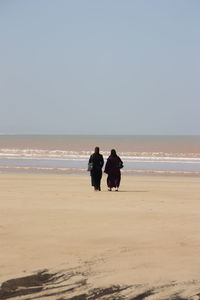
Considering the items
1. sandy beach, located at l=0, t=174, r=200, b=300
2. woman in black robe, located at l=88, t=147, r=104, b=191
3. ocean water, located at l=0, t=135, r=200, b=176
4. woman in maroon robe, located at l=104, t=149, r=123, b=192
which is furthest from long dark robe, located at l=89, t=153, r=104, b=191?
ocean water, located at l=0, t=135, r=200, b=176

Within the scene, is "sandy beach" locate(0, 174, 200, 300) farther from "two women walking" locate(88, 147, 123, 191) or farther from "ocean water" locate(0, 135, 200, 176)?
"ocean water" locate(0, 135, 200, 176)

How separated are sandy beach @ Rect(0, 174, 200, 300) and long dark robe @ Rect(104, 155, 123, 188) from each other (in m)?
3.17

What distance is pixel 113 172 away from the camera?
17703mm

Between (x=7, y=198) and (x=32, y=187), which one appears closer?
(x=7, y=198)

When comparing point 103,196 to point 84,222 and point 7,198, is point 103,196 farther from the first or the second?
point 84,222

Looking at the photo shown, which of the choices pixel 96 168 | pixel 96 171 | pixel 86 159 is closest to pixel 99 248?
pixel 96 171

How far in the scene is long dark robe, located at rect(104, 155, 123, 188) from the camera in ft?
57.3

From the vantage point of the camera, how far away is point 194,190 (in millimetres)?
17812

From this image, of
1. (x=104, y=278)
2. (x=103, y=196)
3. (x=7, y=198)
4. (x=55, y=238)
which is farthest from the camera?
(x=103, y=196)

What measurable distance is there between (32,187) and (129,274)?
39.6 feet

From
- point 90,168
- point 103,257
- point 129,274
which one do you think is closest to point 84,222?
point 103,257

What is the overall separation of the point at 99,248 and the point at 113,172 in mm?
10088

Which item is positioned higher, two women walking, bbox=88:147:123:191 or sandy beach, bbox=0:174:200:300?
two women walking, bbox=88:147:123:191

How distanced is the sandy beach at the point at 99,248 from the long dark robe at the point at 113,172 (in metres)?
3.17
